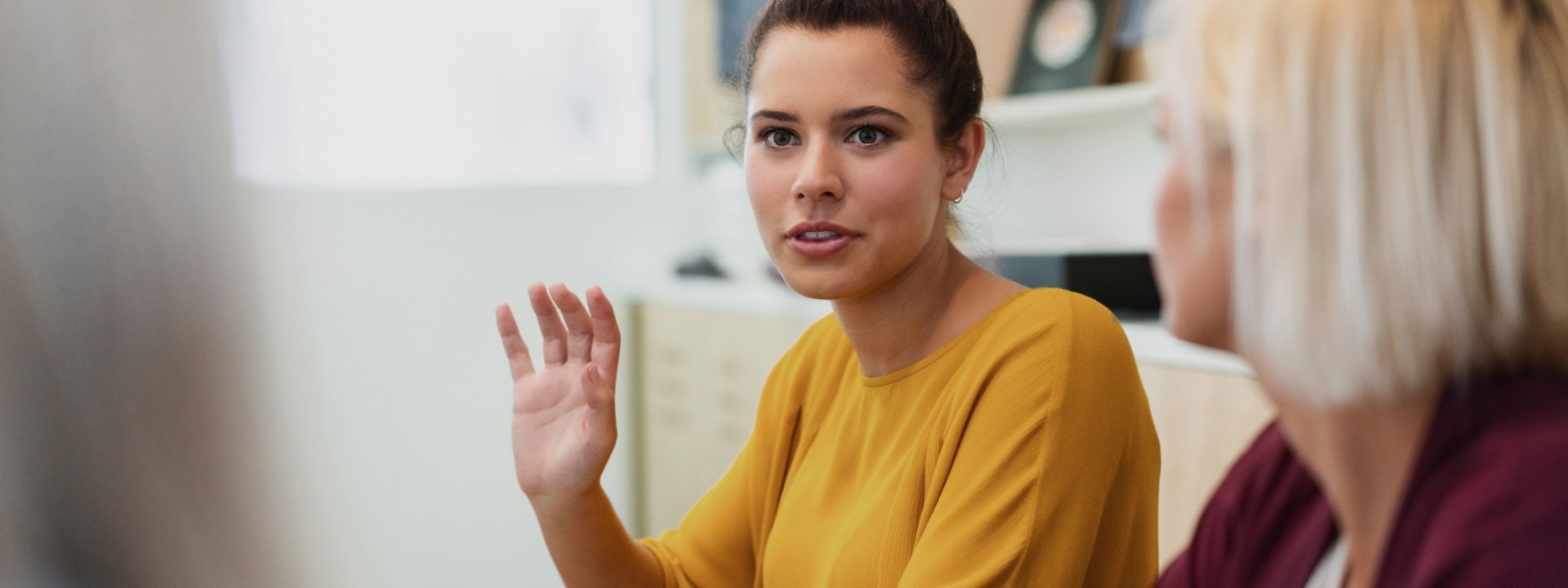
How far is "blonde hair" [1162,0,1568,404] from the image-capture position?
0.51 metres

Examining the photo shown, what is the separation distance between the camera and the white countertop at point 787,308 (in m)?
1.60

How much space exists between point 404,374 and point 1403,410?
7.38ft

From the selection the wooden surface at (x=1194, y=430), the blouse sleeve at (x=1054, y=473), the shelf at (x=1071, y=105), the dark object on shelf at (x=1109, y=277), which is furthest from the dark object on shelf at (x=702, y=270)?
the blouse sleeve at (x=1054, y=473)

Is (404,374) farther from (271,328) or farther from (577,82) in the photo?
(577,82)

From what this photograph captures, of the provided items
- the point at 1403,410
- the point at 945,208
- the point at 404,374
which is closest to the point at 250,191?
the point at 404,374

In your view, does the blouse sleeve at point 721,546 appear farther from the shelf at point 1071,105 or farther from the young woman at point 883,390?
the shelf at point 1071,105

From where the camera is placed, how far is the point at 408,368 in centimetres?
251

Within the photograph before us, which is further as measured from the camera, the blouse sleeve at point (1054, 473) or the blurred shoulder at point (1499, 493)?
the blouse sleeve at point (1054, 473)

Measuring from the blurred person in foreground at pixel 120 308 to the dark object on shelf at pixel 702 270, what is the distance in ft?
3.57

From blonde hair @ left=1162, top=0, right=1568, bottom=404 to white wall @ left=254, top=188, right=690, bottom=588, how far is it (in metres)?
2.04

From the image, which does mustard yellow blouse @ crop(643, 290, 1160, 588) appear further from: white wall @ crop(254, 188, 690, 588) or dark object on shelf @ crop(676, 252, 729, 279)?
dark object on shelf @ crop(676, 252, 729, 279)

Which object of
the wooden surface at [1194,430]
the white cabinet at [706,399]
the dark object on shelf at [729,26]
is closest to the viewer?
the wooden surface at [1194,430]

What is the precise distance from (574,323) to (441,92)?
1.63 meters

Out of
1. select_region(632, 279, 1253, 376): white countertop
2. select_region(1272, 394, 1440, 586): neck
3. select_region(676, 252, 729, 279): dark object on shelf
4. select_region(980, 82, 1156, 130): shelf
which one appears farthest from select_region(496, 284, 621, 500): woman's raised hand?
select_region(676, 252, 729, 279): dark object on shelf
